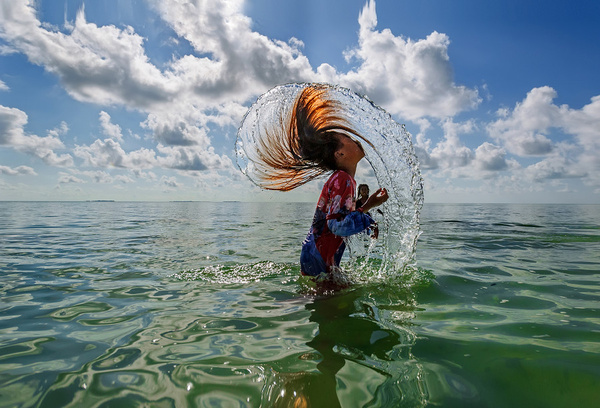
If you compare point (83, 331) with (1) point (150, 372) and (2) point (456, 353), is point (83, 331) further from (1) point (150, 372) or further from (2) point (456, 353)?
(2) point (456, 353)

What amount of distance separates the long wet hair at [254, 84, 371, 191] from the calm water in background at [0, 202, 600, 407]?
1.78 meters

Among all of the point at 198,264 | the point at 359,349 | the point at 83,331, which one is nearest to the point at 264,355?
the point at 359,349

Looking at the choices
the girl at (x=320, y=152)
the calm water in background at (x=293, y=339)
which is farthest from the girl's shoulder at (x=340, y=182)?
the calm water in background at (x=293, y=339)

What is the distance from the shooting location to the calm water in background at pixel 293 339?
2473mm

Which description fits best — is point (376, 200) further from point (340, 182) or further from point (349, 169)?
point (349, 169)

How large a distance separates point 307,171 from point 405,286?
91.7 inches

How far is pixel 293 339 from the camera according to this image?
Answer: 132 inches

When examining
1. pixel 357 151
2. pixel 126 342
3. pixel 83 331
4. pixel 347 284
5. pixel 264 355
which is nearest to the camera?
pixel 264 355

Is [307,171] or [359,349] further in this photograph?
[307,171]

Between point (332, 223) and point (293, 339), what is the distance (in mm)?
1367

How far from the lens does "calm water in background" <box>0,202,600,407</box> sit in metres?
2.47

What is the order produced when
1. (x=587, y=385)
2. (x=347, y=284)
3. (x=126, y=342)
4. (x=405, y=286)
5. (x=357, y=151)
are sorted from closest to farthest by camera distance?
(x=587, y=385) < (x=126, y=342) < (x=357, y=151) < (x=347, y=284) < (x=405, y=286)

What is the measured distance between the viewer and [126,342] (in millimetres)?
3371

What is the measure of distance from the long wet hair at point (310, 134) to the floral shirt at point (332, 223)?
47 centimetres
